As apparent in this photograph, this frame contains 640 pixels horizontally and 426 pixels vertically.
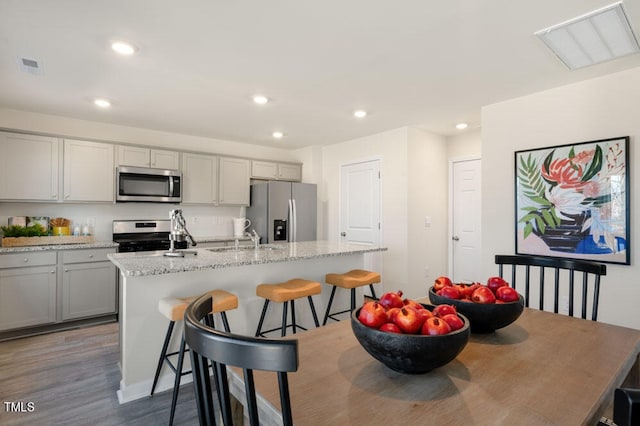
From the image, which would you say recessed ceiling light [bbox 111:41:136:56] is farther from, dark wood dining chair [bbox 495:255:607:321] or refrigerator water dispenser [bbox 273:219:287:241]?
refrigerator water dispenser [bbox 273:219:287:241]

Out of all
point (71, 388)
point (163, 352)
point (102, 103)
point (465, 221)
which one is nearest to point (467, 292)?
point (163, 352)

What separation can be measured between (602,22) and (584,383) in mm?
2199

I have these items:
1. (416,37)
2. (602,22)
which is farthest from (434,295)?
(602,22)

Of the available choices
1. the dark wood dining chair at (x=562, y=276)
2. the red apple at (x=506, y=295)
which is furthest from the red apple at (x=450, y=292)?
the dark wood dining chair at (x=562, y=276)

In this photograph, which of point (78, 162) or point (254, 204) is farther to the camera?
point (254, 204)

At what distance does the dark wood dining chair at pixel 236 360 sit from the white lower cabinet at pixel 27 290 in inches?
148

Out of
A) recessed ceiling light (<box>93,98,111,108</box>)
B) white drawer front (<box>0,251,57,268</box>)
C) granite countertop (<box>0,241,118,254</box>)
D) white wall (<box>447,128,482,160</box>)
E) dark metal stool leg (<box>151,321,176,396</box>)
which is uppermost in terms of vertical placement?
recessed ceiling light (<box>93,98,111,108</box>)

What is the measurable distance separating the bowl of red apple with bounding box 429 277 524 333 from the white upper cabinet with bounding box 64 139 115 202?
4123mm

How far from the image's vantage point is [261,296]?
2.63 m

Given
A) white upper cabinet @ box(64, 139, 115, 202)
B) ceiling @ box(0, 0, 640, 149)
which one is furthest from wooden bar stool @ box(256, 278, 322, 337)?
white upper cabinet @ box(64, 139, 115, 202)

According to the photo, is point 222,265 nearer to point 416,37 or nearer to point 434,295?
point 434,295

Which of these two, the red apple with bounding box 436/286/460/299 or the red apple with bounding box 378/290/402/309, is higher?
the red apple with bounding box 378/290/402/309

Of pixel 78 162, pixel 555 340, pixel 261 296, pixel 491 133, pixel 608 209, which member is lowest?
pixel 261 296

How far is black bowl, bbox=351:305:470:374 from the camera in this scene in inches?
33.6
